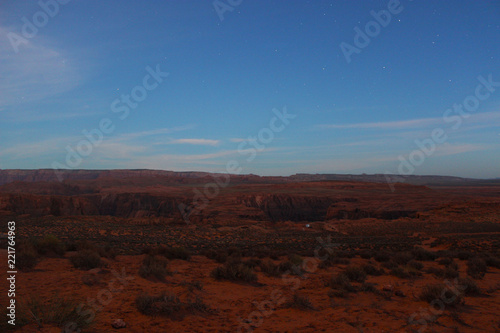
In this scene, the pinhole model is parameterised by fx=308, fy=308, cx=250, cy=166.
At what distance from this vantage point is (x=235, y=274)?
9883mm

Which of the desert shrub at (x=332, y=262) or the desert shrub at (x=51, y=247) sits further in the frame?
the desert shrub at (x=332, y=262)

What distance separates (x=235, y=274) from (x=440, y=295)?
5.66 meters

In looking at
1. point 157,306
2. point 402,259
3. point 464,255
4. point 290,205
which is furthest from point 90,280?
point 290,205

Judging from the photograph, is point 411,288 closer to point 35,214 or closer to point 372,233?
point 372,233

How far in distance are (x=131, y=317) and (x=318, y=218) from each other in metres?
54.4

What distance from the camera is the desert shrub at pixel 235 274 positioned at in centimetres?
984

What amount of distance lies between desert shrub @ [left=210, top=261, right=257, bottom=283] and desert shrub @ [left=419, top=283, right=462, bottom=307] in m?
4.78

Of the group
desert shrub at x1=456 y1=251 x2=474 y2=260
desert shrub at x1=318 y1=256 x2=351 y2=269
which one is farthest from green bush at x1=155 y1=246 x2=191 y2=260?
desert shrub at x1=456 y1=251 x2=474 y2=260

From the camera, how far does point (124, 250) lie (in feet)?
47.4

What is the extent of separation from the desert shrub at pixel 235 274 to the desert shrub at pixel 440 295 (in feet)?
15.7

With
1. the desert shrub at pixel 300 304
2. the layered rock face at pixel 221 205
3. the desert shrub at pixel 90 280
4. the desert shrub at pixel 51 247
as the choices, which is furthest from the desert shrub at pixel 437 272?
the layered rock face at pixel 221 205

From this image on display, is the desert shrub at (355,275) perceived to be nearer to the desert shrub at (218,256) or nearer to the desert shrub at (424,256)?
the desert shrub at (218,256)

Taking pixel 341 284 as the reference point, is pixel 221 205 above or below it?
below

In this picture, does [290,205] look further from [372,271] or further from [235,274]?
[235,274]
